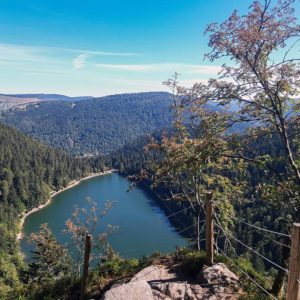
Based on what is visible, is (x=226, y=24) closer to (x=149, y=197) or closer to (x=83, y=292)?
(x=83, y=292)

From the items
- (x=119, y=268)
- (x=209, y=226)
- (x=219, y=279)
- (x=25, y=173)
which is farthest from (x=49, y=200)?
(x=219, y=279)

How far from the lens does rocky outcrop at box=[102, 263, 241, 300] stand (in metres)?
7.73

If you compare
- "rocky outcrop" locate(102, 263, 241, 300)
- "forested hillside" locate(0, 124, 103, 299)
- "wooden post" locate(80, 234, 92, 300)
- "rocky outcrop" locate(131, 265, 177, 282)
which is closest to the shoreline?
"forested hillside" locate(0, 124, 103, 299)

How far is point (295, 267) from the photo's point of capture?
5406 millimetres

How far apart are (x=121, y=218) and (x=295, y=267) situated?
9668 cm

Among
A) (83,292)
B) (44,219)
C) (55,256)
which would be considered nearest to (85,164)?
(44,219)

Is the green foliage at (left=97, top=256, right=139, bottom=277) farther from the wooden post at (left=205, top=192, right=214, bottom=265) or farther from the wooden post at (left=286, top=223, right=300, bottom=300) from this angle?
the wooden post at (left=286, top=223, right=300, bottom=300)

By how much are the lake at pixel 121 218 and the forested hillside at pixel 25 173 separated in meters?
4.93

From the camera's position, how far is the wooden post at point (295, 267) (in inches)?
210

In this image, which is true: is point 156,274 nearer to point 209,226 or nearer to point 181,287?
point 181,287

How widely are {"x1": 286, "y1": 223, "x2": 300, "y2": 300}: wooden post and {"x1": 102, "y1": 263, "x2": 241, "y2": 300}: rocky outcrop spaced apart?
8.16 ft

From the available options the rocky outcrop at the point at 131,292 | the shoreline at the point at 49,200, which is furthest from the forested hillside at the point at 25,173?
the rocky outcrop at the point at 131,292

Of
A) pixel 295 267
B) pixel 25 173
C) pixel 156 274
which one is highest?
pixel 295 267

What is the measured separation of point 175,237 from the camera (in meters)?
84.4
